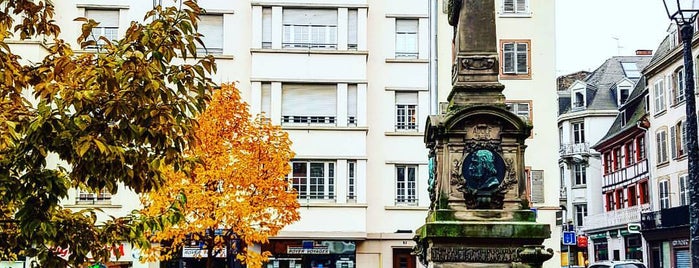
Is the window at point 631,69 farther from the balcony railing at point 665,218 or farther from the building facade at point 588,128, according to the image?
the balcony railing at point 665,218

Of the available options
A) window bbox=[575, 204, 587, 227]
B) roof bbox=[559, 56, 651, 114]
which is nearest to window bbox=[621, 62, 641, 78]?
roof bbox=[559, 56, 651, 114]

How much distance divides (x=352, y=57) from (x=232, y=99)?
290 inches

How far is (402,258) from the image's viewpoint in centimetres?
3194

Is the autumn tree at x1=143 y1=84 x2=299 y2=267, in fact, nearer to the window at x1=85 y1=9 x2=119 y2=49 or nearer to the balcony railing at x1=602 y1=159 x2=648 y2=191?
the window at x1=85 y1=9 x2=119 y2=49

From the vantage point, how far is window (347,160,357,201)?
102ft

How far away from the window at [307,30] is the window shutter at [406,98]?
2.86 m

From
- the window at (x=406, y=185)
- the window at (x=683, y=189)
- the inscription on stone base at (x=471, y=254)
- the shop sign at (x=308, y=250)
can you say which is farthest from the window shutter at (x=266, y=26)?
the window at (x=683, y=189)

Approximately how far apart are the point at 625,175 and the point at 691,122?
1629 inches

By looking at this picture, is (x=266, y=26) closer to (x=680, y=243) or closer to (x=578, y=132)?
(x=680, y=243)

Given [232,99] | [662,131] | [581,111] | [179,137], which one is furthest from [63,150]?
[581,111]

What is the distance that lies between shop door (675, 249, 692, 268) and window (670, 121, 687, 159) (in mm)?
4437

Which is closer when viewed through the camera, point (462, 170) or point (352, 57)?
point (462, 170)

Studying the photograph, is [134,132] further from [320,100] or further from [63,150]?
[320,100]

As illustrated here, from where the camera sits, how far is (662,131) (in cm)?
4603
